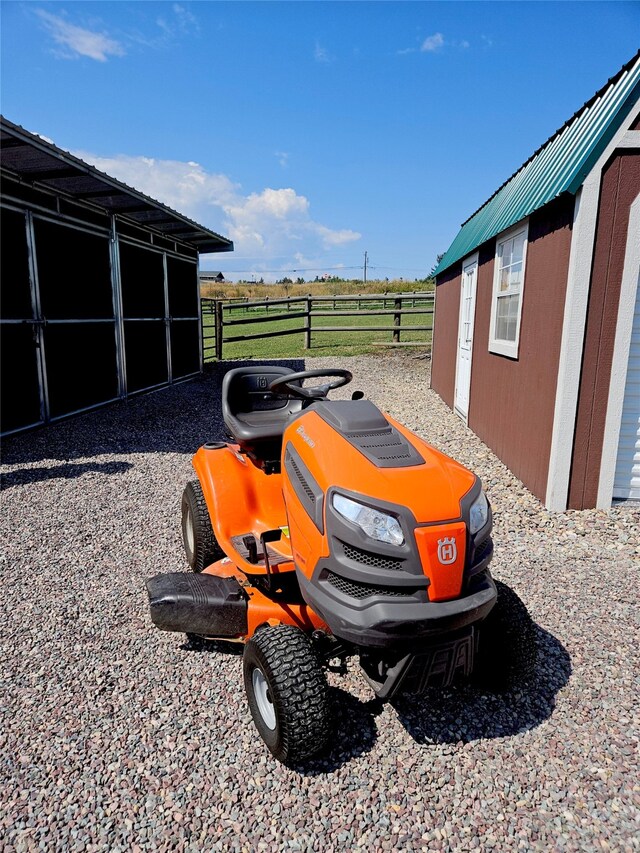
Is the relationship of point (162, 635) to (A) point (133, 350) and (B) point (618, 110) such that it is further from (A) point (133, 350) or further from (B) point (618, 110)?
(A) point (133, 350)

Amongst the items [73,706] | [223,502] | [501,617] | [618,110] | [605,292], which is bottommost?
[73,706]

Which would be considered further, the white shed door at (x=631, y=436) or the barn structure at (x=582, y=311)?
the white shed door at (x=631, y=436)

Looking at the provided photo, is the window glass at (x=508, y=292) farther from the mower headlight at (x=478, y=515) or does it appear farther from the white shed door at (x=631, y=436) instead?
the mower headlight at (x=478, y=515)

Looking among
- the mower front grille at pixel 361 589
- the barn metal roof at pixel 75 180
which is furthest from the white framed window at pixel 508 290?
the barn metal roof at pixel 75 180

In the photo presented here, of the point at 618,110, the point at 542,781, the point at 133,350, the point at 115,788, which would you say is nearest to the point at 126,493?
the point at 115,788

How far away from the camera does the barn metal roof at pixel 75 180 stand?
5.42 metres

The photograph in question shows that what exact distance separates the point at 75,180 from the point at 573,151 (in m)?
5.71

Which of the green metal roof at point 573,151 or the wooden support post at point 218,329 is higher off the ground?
the green metal roof at point 573,151

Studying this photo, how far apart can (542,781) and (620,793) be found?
9.9 inches

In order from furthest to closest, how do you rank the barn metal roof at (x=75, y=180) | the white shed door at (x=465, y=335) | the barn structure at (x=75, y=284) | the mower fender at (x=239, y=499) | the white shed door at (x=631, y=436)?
the white shed door at (x=465, y=335) → the barn structure at (x=75, y=284) → the barn metal roof at (x=75, y=180) → the white shed door at (x=631, y=436) → the mower fender at (x=239, y=499)

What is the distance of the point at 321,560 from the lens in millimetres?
1828

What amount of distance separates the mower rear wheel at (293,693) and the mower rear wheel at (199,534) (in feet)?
3.71

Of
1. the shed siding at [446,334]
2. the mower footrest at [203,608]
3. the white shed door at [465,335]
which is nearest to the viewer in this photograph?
the mower footrest at [203,608]

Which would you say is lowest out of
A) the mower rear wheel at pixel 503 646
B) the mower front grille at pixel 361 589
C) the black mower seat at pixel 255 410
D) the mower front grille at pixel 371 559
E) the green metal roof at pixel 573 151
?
the mower rear wheel at pixel 503 646
